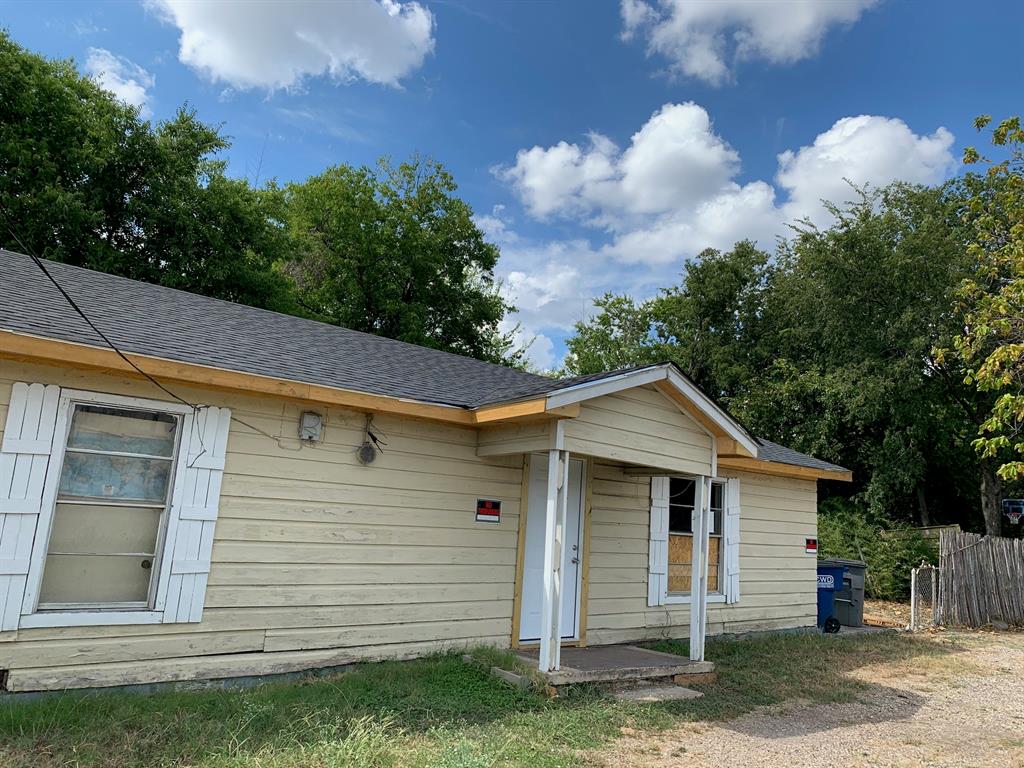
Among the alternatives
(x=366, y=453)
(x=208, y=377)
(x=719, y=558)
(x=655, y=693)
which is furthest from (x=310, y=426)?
(x=719, y=558)

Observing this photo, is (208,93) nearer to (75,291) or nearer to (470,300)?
→ (75,291)

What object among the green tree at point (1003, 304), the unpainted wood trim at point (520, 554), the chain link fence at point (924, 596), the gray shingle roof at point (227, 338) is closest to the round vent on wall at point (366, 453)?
the gray shingle roof at point (227, 338)

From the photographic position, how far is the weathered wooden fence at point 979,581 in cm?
1162

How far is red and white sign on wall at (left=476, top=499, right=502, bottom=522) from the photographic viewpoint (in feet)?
23.0

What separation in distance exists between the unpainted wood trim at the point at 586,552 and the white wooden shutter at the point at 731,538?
2.56 m

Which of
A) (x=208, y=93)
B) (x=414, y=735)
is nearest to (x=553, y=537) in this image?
(x=414, y=735)

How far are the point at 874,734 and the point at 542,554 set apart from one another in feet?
11.2

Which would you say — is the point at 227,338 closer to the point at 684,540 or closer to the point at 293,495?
the point at 293,495

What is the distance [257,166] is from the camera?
78.9 feet

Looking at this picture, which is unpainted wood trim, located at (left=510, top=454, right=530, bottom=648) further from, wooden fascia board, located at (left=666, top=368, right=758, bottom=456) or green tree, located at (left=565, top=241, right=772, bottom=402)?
green tree, located at (left=565, top=241, right=772, bottom=402)

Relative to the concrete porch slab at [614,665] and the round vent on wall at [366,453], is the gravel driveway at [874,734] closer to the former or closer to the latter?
the concrete porch slab at [614,665]

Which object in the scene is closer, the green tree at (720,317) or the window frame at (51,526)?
the window frame at (51,526)

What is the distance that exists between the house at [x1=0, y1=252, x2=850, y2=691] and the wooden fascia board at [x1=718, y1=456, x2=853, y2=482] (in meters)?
1.02

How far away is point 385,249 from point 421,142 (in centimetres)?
508
